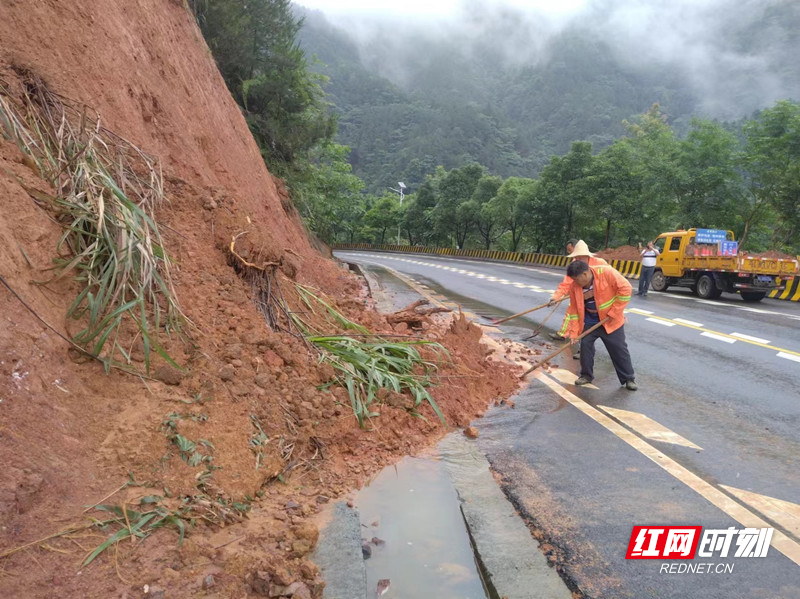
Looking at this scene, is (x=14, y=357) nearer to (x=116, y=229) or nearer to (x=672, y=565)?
(x=116, y=229)

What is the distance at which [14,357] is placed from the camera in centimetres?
271

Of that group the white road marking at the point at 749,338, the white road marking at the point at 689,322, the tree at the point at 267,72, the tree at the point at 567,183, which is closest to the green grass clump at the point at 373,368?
the white road marking at the point at 749,338

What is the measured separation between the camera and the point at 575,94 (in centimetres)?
15125

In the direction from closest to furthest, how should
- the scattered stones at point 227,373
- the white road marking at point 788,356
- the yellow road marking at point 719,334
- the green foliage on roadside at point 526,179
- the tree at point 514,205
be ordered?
1. the scattered stones at point 227,373
2. the white road marking at point 788,356
3. the yellow road marking at point 719,334
4. the green foliage on roadside at point 526,179
5. the tree at point 514,205

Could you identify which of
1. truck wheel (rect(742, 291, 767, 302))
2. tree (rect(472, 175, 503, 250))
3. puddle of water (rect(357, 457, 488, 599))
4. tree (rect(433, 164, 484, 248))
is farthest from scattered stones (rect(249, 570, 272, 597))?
tree (rect(433, 164, 484, 248))

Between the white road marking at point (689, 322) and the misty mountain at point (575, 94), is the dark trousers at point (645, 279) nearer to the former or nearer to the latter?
the white road marking at point (689, 322)

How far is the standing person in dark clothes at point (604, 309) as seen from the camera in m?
5.75

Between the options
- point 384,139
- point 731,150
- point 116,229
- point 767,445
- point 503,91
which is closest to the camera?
point 116,229

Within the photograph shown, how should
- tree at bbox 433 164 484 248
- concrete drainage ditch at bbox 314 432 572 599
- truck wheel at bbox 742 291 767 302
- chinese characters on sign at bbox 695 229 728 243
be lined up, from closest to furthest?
concrete drainage ditch at bbox 314 432 572 599, truck wheel at bbox 742 291 767 302, chinese characters on sign at bbox 695 229 728 243, tree at bbox 433 164 484 248

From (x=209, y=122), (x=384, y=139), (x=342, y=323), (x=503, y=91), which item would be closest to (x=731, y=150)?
(x=209, y=122)

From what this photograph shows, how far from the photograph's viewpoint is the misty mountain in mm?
121000

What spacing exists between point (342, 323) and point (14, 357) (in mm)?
3242

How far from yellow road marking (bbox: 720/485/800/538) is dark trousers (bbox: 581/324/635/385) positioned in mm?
2446

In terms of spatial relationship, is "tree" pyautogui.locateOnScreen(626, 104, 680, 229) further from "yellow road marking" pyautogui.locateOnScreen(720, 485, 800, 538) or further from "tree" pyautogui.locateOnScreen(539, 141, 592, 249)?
"yellow road marking" pyautogui.locateOnScreen(720, 485, 800, 538)
